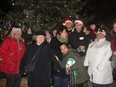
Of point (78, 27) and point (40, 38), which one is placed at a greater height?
point (78, 27)

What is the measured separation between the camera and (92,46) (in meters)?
5.98

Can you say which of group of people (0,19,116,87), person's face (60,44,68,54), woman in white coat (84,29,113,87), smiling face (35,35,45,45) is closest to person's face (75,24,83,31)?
group of people (0,19,116,87)

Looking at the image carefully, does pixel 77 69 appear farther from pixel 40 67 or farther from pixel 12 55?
pixel 12 55

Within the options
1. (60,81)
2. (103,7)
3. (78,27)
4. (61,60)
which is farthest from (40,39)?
(103,7)

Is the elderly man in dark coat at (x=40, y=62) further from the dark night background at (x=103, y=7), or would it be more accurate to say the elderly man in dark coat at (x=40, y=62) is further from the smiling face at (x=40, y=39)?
the dark night background at (x=103, y=7)

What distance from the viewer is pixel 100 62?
18.7 feet

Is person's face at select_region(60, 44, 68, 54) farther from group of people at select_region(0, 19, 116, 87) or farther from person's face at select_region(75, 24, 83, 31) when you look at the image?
person's face at select_region(75, 24, 83, 31)

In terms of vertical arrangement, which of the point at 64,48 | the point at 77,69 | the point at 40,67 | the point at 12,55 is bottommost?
the point at 77,69

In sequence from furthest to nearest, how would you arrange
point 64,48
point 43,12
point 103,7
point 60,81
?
point 103,7 < point 43,12 < point 60,81 < point 64,48

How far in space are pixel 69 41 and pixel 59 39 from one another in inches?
19.6

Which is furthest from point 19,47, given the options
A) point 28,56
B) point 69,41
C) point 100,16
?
point 100,16

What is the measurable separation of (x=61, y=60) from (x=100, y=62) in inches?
42.9

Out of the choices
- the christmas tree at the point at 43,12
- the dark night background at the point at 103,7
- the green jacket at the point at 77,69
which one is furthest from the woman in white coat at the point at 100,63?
the dark night background at the point at 103,7

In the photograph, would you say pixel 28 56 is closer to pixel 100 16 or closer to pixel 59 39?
pixel 59 39
